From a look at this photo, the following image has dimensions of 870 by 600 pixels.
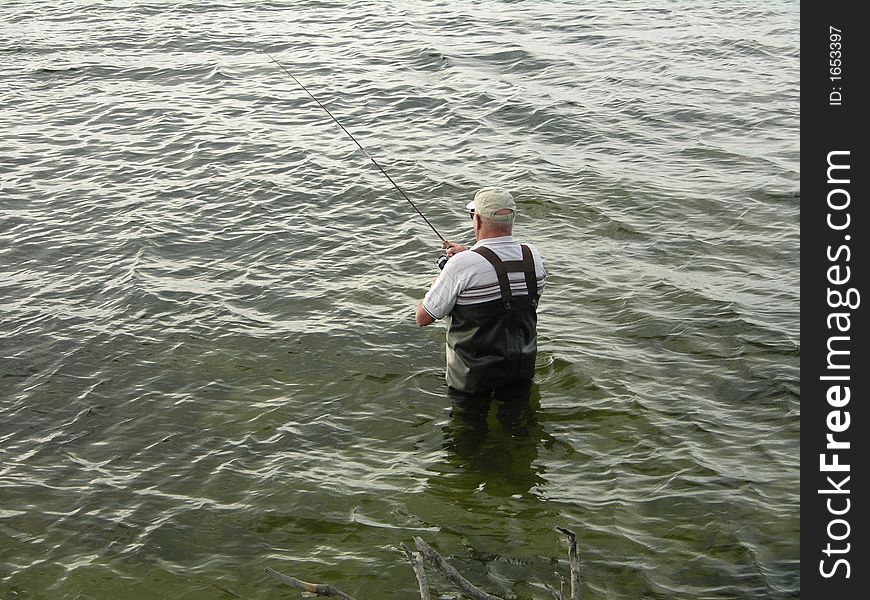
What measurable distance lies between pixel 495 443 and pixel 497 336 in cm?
82

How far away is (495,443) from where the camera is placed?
7414 millimetres

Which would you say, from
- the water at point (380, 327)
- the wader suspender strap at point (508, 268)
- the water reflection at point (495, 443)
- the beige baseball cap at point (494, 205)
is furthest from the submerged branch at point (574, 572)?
the beige baseball cap at point (494, 205)

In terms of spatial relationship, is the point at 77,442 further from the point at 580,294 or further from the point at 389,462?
the point at 580,294

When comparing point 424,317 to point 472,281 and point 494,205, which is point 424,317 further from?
point 494,205

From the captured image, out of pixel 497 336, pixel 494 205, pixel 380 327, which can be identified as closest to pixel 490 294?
pixel 497 336

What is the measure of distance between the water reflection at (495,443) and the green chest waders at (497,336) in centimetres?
19

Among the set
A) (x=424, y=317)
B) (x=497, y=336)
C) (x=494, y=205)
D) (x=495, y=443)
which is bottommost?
(x=495, y=443)

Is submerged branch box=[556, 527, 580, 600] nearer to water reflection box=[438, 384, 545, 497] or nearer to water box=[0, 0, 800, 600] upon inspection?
water box=[0, 0, 800, 600]

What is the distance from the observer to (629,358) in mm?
8664

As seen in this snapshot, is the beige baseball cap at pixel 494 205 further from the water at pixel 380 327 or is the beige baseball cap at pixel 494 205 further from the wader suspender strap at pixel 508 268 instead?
the water at pixel 380 327

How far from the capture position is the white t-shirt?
Answer: 6992 millimetres

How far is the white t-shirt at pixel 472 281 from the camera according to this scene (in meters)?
6.99

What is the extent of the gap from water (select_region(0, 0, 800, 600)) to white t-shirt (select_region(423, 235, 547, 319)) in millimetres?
1100
